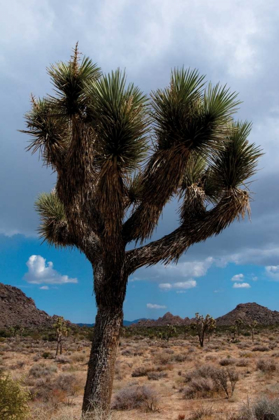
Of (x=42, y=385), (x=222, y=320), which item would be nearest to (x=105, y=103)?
(x=42, y=385)

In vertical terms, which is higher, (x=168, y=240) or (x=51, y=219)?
(x=51, y=219)

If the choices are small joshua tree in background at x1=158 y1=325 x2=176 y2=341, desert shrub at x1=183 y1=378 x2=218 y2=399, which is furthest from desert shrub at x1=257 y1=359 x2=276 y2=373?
small joshua tree in background at x1=158 y1=325 x2=176 y2=341

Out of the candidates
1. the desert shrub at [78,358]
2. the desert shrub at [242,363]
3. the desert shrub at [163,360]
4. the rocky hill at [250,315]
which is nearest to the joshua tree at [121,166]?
the desert shrub at [242,363]

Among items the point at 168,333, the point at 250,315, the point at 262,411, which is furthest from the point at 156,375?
the point at 250,315

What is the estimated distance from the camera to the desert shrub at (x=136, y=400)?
9898 millimetres

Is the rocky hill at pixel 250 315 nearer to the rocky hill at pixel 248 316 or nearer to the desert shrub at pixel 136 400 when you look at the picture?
the rocky hill at pixel 248 316

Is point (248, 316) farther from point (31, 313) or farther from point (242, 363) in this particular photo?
point (242, 363)

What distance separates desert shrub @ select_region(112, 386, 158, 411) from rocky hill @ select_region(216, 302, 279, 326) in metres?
69.0

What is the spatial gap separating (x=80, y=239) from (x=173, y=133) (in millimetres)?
2980

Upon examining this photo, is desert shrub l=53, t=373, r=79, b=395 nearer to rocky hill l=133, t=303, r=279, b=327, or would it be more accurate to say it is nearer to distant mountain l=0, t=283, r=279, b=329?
distant mountain l=0, t=283, r=279, b=329

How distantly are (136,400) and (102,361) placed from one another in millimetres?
4299

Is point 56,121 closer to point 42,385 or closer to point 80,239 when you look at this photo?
point 80,239

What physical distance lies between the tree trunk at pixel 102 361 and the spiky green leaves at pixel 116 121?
3011 millimetres

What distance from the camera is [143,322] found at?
291ft
